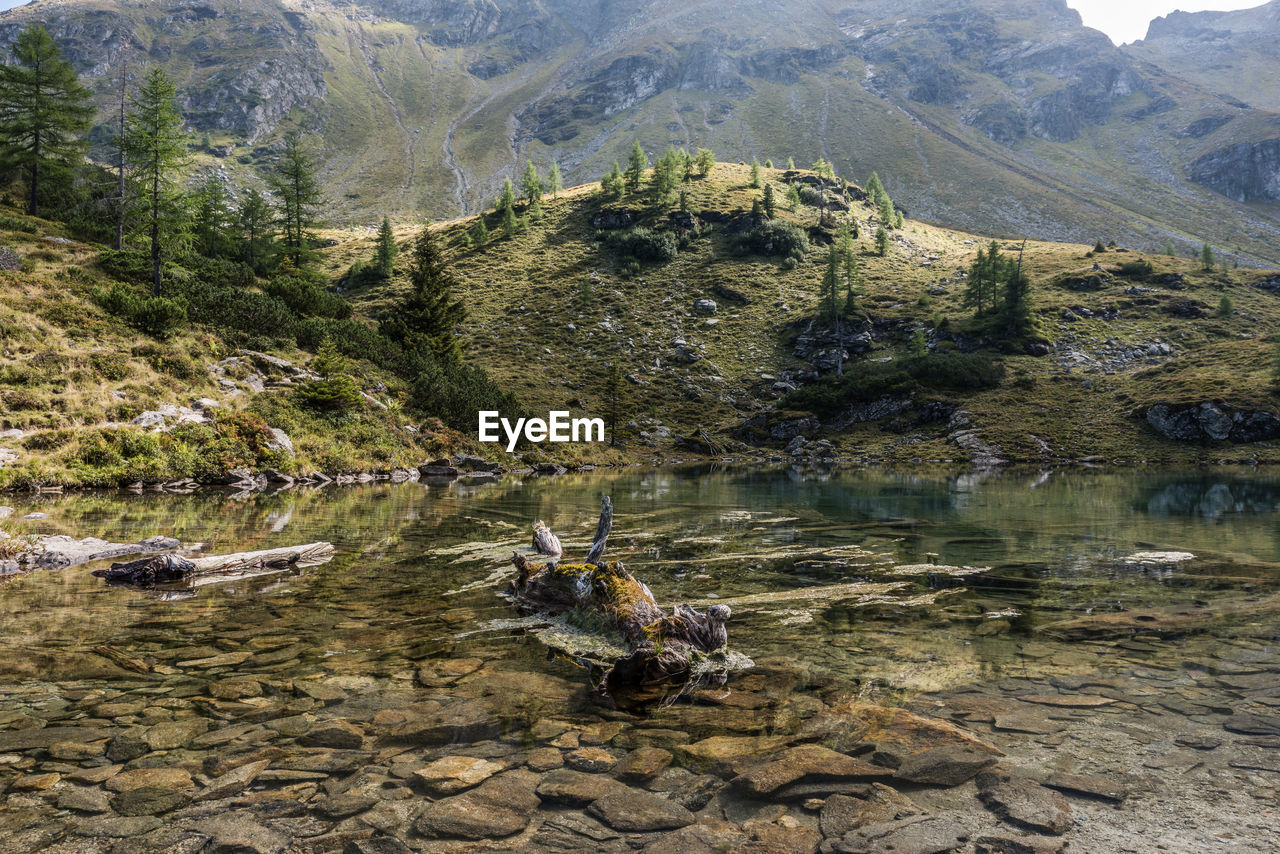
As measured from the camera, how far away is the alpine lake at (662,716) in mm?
4078

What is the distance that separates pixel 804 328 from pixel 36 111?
83791 mm

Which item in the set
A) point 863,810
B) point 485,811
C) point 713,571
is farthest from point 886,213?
point 485,811

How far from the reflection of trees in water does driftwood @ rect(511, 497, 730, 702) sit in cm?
2414

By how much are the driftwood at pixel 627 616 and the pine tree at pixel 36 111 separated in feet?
196

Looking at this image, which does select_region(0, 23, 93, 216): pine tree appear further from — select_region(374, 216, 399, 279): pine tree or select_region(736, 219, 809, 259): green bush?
select_region(736, 219, 809, 259): green bush

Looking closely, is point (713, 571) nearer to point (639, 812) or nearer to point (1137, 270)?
point (639, 812)

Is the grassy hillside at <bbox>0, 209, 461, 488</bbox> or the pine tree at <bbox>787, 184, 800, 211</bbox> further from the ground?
the pine tree at <bbox>787, 184, 800, 211</bbox>

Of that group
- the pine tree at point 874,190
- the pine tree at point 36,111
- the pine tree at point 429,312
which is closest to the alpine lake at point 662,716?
the pine tree at point 429,312

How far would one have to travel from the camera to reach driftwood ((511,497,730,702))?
22.7ft

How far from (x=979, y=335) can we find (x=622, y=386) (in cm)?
4937

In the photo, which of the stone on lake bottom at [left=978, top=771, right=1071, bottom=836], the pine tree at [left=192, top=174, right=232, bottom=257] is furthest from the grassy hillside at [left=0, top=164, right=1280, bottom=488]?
the stone on lake bottom at [left=978, top=771, right=1071, bottom=836]

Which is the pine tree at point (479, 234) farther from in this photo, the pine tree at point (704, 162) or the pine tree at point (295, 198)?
the pine tree at point (704, 162)

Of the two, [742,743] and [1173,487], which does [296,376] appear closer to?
[742,743]

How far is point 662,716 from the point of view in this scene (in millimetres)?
5953
